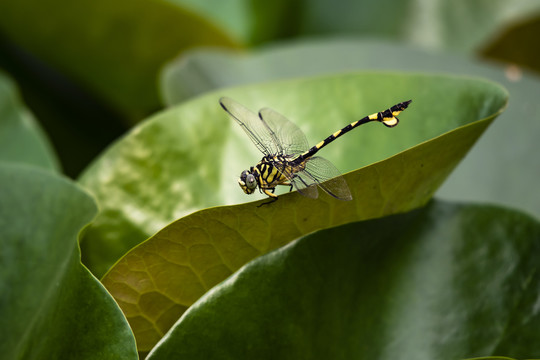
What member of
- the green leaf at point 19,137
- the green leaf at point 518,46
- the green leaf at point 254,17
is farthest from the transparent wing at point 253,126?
the green leaf at point 518,46

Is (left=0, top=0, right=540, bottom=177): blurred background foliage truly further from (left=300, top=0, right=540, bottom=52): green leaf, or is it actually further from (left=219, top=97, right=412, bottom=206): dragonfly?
(left=219, top=97, right=412, bottom=206): dragonfly

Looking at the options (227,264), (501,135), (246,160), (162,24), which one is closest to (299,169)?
(246,160)

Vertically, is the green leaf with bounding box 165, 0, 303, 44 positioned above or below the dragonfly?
above

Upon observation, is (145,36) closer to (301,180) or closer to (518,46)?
(301,180)

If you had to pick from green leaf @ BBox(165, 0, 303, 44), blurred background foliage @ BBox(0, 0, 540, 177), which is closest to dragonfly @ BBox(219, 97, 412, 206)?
blurred background foliage @ BBox(0, 0, 540, 177)

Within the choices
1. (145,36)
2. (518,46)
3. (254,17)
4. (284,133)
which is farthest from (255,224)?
(518,46)

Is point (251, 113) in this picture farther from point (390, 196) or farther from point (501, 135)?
point (501, 135)
